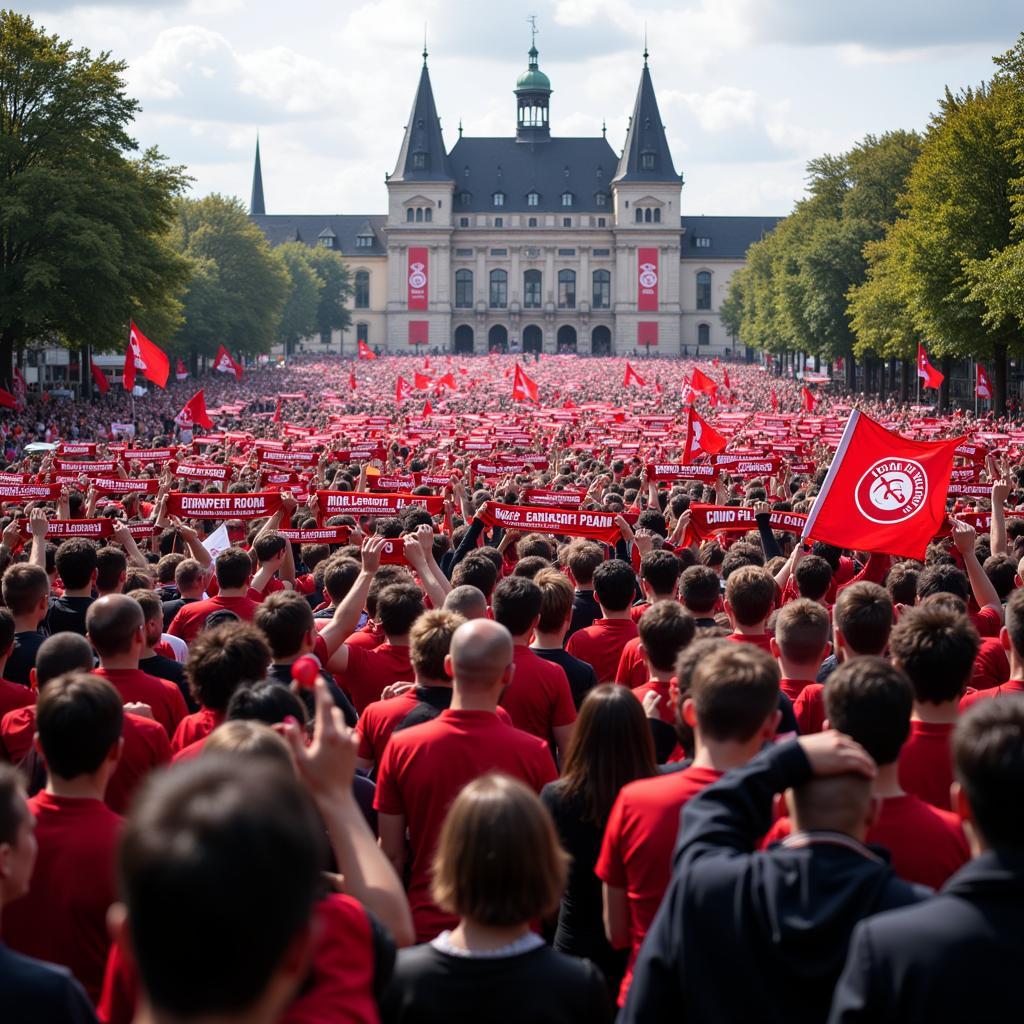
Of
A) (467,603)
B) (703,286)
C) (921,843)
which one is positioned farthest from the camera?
(703,286)

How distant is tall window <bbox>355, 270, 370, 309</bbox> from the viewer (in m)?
141

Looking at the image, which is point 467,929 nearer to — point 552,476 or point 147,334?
point 552,476

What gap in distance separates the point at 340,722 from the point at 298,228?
492 ft

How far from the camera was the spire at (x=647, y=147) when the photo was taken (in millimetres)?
130000

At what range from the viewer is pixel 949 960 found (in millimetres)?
2703

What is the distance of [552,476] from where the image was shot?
727 inches

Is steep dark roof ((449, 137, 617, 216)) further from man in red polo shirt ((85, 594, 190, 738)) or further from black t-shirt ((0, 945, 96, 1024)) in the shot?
black t-shirt ((0, 945, 96, 1024))

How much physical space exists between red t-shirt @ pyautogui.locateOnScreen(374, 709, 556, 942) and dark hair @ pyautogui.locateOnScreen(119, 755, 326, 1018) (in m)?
2.49

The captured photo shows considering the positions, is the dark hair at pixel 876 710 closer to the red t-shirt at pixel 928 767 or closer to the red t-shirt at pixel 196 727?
the red t-shirt at pixel 928 767

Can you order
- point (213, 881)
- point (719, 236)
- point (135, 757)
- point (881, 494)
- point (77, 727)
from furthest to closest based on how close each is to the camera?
point (719, 236), point (881, 494), point (135, 757), point (77, 727), point (213, 881)

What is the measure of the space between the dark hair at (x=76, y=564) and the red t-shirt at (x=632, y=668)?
3.10 m

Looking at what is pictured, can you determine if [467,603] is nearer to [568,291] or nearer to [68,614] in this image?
[68,614]

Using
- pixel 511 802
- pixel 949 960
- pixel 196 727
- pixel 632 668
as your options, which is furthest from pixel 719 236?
pixel 949 960

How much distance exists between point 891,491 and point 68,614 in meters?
5.25
